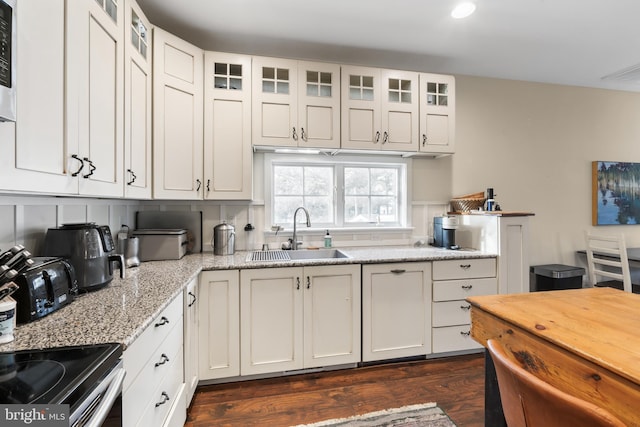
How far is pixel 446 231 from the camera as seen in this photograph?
278cm

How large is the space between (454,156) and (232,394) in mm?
2950

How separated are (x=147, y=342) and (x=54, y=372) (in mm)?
396

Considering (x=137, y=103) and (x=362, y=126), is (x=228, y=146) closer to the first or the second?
(x=137, y=103)

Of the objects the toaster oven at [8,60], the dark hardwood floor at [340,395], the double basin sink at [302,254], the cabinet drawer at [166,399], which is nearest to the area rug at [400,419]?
the dark hardwood floor at [340,395]

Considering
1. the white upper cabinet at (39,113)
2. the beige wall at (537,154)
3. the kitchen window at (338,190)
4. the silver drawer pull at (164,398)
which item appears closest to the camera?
the white upper cabinet at (39,113)

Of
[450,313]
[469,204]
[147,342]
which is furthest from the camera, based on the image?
[469,204]

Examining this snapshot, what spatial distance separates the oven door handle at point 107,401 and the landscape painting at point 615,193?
4.60 meters

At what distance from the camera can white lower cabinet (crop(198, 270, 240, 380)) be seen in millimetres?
2004

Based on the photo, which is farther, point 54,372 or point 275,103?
point 275,103

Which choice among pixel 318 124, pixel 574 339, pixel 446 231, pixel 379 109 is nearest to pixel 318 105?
pixel 318 124

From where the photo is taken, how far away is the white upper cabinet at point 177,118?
196cm

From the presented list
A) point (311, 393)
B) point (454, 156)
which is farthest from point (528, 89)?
point (311, 393)

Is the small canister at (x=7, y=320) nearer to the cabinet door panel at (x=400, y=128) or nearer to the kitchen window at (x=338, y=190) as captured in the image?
the kitchen window at (x=338, y=190)

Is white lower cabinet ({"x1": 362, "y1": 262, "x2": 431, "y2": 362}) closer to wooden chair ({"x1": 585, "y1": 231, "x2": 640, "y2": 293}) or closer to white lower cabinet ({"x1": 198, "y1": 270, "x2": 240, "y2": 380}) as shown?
white lower cabinet ({"x1": 198, "y1": 270, "x2": 240, "y2": 380})
